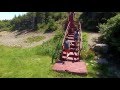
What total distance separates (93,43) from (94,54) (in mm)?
3108

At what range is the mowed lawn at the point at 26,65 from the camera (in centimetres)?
1430

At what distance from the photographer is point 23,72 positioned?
1489 cm

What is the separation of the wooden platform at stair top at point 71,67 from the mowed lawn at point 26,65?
1.32ft

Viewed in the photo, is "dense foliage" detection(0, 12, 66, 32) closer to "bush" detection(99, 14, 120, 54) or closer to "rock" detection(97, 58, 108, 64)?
"bush" detection(99, 14, 120, 54)

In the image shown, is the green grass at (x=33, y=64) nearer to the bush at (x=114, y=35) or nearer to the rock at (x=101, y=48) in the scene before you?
the rock at (x=101, y=48)

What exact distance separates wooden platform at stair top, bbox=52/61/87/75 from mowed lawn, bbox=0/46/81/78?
403 millimetres

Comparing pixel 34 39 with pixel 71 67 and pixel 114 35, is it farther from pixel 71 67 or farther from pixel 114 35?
pixel 71 67

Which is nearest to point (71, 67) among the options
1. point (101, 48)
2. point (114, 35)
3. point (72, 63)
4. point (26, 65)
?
point (72, 63)

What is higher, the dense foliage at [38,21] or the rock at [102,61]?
the dense foliage at [38,21]

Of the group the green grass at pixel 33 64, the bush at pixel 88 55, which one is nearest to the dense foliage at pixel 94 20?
the green grass at pixel 33 64

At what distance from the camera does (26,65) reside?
1659cm
